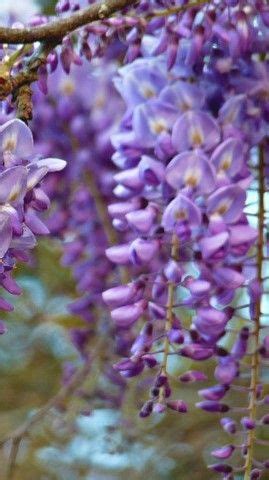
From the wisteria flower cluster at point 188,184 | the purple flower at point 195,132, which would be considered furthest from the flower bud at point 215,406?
the purple flower at point 195,132

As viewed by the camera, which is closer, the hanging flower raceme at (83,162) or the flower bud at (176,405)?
the flower bud at (176,405)

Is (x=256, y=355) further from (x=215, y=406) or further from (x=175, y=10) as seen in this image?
(x=175, y=10)

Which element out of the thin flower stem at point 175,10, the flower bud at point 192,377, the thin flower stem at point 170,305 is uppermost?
the thin flower stem at point 175,10

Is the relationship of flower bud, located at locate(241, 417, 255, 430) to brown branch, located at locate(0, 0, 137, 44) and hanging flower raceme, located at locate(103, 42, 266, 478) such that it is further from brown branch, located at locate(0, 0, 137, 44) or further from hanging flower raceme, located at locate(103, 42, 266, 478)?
brown branch, located at locate(0, 0, 137, 44)

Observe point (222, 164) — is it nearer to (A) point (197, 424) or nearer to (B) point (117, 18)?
(B) point (117, 18)

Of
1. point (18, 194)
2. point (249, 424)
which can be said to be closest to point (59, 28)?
point (18, 194)

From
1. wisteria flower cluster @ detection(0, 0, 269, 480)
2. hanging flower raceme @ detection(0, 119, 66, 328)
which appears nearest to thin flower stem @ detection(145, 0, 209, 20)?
wisteria flower cluster @ detection(0, 0, 269, 480)

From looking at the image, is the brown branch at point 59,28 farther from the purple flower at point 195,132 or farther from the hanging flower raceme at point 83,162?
the hanging flower raceme at point 83,162

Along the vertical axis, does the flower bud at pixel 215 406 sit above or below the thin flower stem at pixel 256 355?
below
